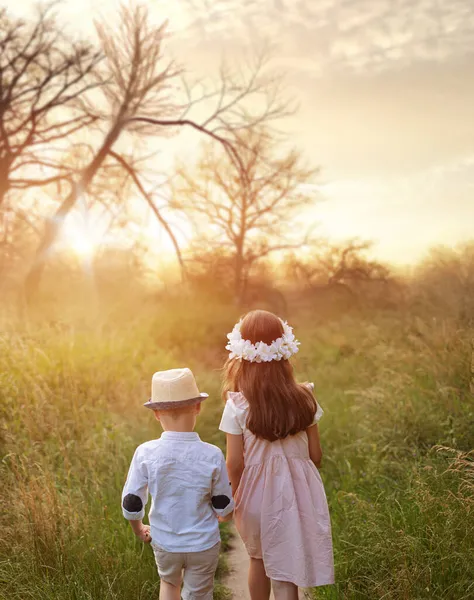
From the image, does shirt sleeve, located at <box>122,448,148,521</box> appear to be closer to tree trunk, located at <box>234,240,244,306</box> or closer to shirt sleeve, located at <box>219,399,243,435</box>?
shirt sleeve, located at <box>219,399,243,435</box>

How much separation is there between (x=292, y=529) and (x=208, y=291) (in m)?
13.3

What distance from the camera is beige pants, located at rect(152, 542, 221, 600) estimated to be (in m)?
2.58

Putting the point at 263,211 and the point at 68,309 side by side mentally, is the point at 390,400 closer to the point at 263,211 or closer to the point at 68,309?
the point at 68,309

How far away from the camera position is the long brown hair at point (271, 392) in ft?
9.18

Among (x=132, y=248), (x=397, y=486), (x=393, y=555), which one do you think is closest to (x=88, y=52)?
(x=132, y=248)

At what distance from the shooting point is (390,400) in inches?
223

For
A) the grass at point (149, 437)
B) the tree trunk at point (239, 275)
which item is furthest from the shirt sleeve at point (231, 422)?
the tree trunk at point (239, 275)

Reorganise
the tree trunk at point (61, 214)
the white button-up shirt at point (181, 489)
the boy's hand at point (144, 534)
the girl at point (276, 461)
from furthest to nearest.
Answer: the tree trunk at point (61, 214) < the girl at point (276, 461) < the boy's hand at point (144, 534) < the white button-up shirt at point (181, 489)

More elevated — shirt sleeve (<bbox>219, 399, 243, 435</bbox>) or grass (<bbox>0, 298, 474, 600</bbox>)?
shirt sleeve (<bbox>219, 399, 243, 435</bbox>)

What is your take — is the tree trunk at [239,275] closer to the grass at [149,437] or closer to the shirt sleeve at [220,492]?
the grass at [149,437]

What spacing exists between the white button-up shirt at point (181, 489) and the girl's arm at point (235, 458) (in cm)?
28

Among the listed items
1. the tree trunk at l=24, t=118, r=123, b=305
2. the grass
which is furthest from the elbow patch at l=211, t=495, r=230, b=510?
the tree trunk at l=24, t=118, r=123, b=305

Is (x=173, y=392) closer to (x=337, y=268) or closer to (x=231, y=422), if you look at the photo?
(x=231, y=422)

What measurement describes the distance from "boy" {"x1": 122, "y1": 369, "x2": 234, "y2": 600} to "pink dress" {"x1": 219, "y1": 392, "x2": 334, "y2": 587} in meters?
0.31
